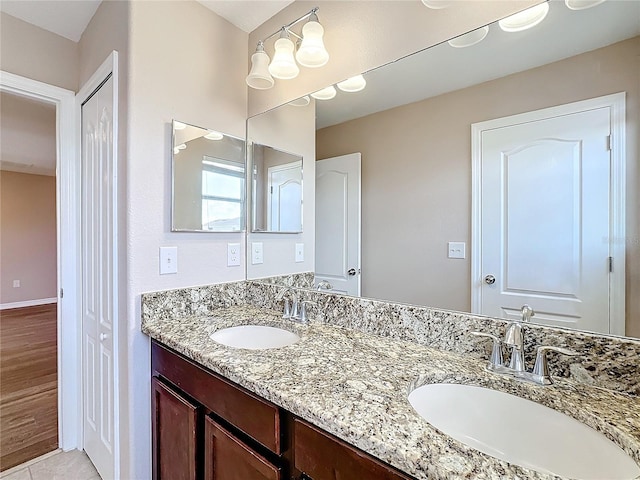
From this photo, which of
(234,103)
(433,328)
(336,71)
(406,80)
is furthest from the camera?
(234,103)

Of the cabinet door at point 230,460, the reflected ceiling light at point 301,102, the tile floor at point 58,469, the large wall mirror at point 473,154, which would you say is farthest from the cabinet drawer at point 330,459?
the tile floor at point 58,469

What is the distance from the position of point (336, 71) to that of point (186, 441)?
5.13 ft

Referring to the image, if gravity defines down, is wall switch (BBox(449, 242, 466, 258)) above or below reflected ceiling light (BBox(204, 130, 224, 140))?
below

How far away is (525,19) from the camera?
928mm

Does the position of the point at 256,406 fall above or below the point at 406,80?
below

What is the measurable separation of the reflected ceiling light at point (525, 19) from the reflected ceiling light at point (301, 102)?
802mm

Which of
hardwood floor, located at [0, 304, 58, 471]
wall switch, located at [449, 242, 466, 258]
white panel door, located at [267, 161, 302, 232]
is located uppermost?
white panel door, located at [267, 161, 302, 232]

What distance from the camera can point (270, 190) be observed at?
1733mm

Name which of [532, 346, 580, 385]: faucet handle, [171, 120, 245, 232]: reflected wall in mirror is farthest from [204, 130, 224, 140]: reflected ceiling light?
[532, 346, 580, 385]: faucet handle

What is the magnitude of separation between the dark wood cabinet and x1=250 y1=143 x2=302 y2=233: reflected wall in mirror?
0.81m

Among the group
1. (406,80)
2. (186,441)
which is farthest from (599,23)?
(186,441)

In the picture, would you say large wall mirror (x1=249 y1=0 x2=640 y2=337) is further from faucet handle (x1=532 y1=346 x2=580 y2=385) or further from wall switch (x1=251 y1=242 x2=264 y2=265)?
wall switch (x1=251 y1=242 x2=264 y2=265)

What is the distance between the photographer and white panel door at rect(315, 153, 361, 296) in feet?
4.59

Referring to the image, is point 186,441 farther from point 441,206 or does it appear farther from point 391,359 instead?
point 441,206
